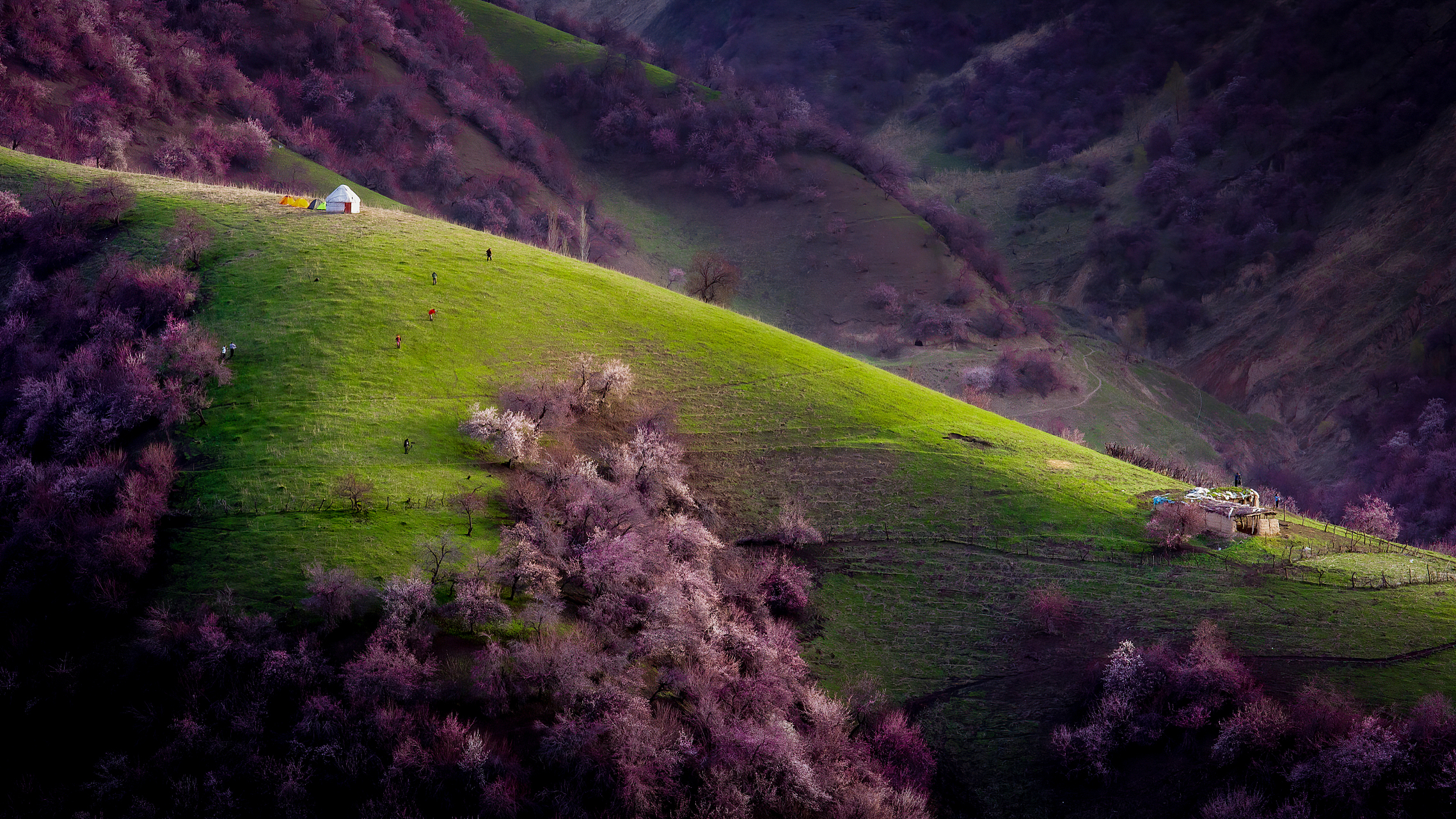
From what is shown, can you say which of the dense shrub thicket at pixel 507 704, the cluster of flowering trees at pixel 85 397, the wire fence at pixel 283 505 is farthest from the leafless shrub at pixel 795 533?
the cluster of flowering trees at pixel 85 397

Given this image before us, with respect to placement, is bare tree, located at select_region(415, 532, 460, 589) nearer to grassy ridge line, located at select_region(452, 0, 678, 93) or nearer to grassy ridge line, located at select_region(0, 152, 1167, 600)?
grassy ridge line, located at select_region(0, 152, 1167, 600)

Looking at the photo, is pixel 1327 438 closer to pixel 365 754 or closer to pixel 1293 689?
pixel 1293 689

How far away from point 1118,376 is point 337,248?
56.4 metres

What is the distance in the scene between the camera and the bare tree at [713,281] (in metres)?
54.5

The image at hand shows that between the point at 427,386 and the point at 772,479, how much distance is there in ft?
38.9

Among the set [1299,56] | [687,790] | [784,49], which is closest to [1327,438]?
[1299,56]

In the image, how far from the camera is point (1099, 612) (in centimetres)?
2475

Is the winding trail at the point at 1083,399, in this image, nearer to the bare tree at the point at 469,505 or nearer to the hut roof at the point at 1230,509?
the hut roof at the point at 1230,509

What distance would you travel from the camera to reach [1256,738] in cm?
2017

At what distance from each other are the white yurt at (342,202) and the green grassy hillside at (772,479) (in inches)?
29.7

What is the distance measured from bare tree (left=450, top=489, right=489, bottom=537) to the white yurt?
20.1 metres

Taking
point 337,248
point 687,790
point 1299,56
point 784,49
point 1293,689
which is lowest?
point 687,790

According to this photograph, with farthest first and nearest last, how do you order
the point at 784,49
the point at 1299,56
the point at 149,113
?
the point at 784,49 < the point at 1299,56 < the point at 149,113

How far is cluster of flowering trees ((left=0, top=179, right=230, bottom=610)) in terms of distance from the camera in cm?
2067
